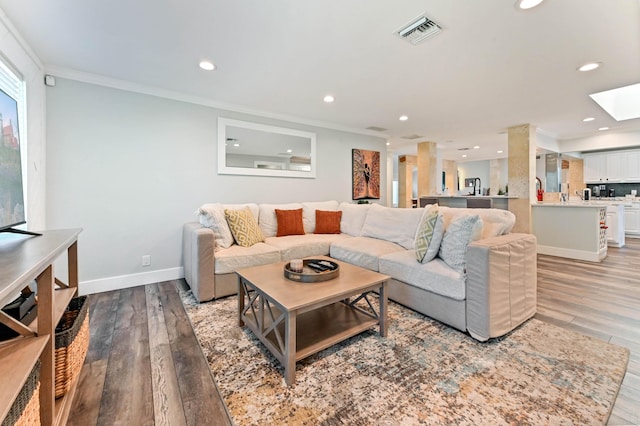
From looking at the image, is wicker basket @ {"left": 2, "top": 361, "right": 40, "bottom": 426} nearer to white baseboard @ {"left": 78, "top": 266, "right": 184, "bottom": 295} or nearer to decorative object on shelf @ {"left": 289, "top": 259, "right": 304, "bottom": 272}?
decorative object on shelf @ {"left": 289, "top": 259, "right": 304, "bottom": 272}

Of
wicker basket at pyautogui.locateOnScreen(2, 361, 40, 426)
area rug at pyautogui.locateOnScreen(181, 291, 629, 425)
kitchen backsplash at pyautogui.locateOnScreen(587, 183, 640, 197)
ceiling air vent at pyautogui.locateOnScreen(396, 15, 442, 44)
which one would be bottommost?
area rug at pyautogui.locateOnScreen(181, 291, 629, 425)

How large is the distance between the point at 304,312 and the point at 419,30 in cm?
224

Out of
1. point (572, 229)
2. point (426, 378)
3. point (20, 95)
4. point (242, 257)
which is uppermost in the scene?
point (20, 95)

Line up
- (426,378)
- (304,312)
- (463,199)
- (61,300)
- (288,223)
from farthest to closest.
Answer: (463,199)
(288,223)
(304,312)
(426,378)
(61,300)

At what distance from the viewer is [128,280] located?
3.08 m

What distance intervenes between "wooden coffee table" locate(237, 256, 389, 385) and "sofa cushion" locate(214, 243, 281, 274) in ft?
2.02

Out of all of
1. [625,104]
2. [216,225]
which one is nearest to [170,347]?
[216,225]

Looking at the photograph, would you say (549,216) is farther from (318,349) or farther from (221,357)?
(221,357)

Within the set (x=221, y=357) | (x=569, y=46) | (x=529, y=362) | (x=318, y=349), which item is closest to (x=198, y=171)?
(x=221, y=357)

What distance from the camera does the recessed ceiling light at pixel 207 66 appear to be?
2588mm

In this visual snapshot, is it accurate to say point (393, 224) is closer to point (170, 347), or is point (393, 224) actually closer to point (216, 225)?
point (216, 225)

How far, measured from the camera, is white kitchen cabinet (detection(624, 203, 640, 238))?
5.95 meters

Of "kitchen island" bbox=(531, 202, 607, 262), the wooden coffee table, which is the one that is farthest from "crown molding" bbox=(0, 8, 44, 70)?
"kitchen island" bbox=(531, 202, 607, 262)

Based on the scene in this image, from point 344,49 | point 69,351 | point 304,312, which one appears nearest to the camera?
point 69,351
